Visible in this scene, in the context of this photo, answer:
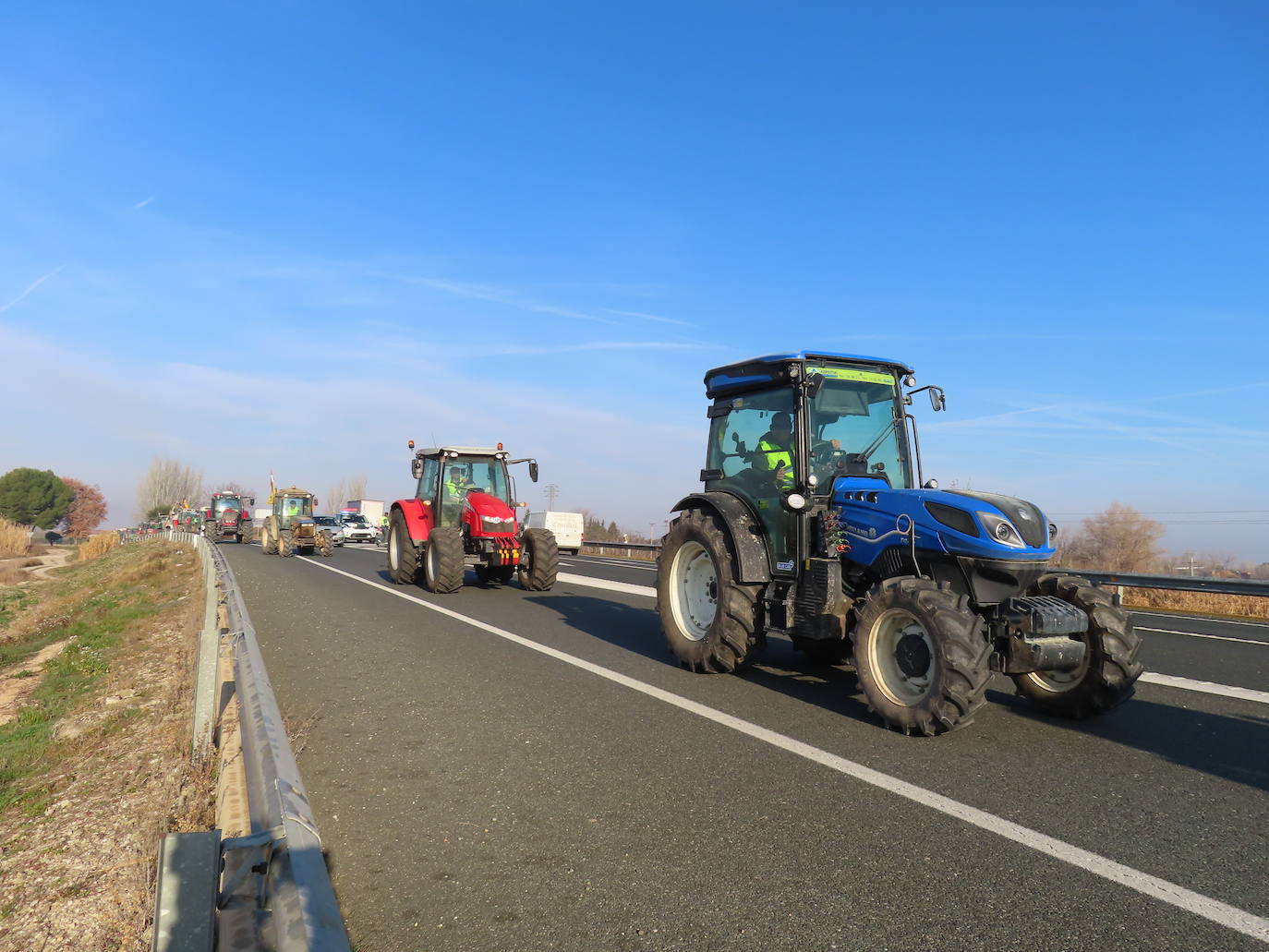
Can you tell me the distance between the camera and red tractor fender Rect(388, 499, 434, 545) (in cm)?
1519

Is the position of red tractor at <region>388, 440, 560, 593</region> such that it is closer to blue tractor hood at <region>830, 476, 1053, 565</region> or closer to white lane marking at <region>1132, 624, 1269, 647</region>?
blue tractor hood at <region>830, 476, 1053, 565</region>

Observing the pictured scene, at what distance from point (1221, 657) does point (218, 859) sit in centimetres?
978

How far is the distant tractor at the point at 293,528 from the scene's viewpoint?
2889 centimetres

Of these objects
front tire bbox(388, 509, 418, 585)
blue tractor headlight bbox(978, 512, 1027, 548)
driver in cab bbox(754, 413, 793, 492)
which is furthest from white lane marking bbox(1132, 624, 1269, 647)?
front tire bbox(388, 509, 418, 585)

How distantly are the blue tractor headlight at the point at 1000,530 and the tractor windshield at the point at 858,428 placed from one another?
1426mm

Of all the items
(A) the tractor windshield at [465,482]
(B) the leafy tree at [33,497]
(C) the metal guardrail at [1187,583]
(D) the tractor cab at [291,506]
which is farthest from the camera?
(B) the leafy tree at [33,497]

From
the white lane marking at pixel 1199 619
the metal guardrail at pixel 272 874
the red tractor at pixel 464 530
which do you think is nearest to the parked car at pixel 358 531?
the red tractor at pixel 464 530

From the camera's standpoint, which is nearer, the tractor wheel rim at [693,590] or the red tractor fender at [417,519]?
the tractor wheel rim at [693,590]

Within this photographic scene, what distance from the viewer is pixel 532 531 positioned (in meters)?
14.6

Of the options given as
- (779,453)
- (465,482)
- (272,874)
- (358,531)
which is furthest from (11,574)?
(272,874)

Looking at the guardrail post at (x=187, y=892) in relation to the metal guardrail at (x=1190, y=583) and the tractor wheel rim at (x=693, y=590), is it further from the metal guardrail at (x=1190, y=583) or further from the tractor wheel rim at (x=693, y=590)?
the metal guardrail at (x=1190, y=583)

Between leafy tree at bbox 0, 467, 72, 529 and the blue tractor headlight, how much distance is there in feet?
348

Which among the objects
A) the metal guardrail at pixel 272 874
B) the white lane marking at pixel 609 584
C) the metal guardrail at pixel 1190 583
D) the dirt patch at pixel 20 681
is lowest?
the dirt patch at pixel 20 681

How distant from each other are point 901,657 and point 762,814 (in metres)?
1.99
